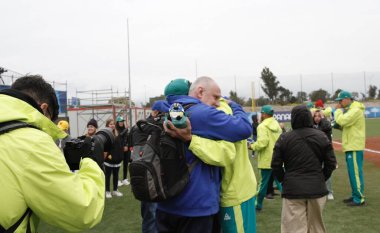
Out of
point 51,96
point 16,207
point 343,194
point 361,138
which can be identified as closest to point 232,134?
point 51,96

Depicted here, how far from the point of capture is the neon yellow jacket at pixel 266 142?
671 cm

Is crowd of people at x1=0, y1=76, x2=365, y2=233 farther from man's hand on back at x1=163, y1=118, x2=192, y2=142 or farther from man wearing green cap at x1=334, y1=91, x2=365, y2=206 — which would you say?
man wearing green cap at x1=334, y1=91, x2=365, y2=206

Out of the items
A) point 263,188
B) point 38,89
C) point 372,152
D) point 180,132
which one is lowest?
point 372,152

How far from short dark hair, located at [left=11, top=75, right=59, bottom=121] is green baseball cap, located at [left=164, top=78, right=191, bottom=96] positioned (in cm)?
117

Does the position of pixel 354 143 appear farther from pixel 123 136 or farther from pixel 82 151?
pixel 82 151

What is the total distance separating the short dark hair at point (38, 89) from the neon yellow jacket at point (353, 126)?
19.6 ft

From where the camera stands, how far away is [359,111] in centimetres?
660

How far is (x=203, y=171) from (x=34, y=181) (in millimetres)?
1345

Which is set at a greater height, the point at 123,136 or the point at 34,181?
the point at 34,181

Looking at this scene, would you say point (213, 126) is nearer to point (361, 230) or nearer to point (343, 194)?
point (361, 230)

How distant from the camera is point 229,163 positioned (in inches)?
103

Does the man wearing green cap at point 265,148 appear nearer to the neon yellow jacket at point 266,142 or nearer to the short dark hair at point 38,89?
the neon yellow jacket at point 266,142

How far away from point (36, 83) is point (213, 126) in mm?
1242

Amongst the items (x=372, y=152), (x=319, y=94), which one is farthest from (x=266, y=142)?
(x=319, y=94)
